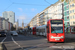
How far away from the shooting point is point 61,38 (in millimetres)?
17906

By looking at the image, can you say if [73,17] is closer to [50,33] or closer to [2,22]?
[50,33]

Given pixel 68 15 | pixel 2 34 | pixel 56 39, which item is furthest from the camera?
pixel 68 15

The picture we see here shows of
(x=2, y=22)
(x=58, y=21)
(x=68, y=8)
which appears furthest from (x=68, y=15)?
(x=2, y=22)

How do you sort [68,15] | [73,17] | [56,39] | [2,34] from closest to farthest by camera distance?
[56,39] → [2,34] → [73,17] → [68,15]

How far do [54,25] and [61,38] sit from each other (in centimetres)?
191

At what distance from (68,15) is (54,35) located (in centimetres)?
5715

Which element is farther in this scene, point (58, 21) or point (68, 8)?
point (68, 8)

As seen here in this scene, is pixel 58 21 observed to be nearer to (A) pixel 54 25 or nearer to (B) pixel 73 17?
(A) pixel 54 25

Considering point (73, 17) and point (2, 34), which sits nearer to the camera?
point (2, 34)

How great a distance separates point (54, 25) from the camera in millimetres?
18250

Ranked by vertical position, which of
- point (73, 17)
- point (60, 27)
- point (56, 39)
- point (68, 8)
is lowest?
point (56, 39)

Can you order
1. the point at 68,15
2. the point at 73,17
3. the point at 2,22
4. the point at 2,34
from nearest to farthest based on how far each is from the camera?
the point at 2,34, the point at 73,17, the point at 68,15, the point at 2,22

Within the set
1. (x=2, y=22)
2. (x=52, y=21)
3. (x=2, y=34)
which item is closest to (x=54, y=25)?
(x=52, y=21)

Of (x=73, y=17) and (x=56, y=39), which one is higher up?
(x=73, y=17)
